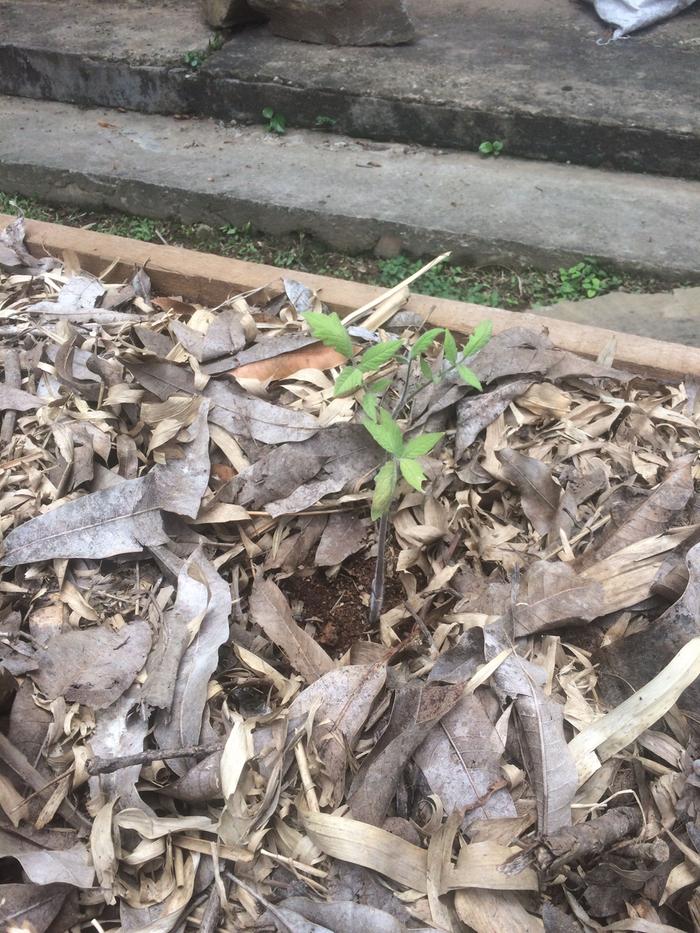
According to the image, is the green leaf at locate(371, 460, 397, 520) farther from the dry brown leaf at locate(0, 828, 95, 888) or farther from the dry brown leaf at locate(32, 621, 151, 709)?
the dry brown leaf at locate(0, 828, 95, 888)

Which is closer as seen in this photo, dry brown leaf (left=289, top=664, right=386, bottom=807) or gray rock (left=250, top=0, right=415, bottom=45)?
dry brown leaf (left=289, top=664, right=386, bottom=807)

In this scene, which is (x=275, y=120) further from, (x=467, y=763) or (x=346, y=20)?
(x=467, y=763)

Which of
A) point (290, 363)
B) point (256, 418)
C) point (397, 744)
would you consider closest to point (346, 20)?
point (290, 363)

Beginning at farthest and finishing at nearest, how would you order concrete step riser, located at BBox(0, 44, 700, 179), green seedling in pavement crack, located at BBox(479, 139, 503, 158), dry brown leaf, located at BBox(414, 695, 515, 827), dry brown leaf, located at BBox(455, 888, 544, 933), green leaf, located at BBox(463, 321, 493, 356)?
1. green seedling in pavement crack, located at BBox(479, 139, 503, 158)
2. concrete step riser, located at BBox(0, 44, 700, 179)
3. green leaf, located at BBox(463, 321, 493, 356)
4. dry brown leaf, located at BBox(414, 695, 515, 827)
5. dry brown leaf, located at BBox(455, 888, 544, 933)

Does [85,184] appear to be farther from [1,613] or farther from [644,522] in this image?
[644,522]

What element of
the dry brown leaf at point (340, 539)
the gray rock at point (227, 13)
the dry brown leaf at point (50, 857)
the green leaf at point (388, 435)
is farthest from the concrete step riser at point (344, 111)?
the dry brown leaf at point (50, 857)

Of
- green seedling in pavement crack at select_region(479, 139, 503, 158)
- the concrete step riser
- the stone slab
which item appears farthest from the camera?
green seedling in pavement crack at select_region(479, 139, 503, 158)

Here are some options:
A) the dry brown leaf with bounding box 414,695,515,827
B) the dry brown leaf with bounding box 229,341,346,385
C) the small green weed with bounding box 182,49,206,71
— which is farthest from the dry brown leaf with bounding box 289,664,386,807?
the small green weed with bounding box 182,49,206,71
